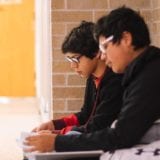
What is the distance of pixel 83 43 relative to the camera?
1967 mm

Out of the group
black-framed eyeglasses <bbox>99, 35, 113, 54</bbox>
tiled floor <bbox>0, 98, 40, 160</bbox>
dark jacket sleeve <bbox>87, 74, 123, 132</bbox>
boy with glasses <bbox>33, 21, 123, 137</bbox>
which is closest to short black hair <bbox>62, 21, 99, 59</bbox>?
boy with glasses <bbox>33, 21, 123, 137</bbox>

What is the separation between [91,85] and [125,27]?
606 mm

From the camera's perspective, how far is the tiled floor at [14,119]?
3395 millimetres

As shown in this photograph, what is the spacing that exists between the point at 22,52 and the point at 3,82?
0.33m

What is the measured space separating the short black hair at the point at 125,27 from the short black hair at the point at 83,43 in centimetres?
31

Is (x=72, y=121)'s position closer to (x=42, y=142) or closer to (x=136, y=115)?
(x=42, y=142)

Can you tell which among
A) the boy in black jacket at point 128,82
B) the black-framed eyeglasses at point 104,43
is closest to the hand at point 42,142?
the boy in black jacket at point 128,82

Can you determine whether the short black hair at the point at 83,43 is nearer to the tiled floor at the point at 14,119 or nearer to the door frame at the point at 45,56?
the door frame at the point at 45,56

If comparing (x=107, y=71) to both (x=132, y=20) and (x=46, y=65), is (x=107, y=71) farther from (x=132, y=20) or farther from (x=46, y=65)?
(x=46, y=65)

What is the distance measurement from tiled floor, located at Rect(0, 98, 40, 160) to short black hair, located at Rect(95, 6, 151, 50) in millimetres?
1866

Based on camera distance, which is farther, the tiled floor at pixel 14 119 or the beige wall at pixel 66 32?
the tiled floor at pixel 14 119

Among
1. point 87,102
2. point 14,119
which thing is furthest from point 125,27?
point 14,119

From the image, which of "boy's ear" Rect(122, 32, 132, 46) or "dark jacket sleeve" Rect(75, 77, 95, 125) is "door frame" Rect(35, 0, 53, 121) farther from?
"boy's ear" Rect(122, 32, 132, 46)

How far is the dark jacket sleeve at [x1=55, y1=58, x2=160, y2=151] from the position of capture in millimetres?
1434
